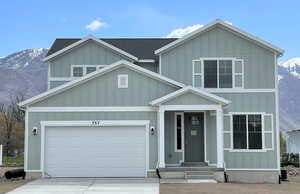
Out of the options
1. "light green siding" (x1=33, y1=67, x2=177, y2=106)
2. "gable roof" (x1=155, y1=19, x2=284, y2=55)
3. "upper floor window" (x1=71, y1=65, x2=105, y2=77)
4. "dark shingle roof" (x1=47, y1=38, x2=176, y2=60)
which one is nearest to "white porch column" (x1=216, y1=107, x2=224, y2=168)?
"light green siding" (x1=33, y1=67, x2=177, y2=106)

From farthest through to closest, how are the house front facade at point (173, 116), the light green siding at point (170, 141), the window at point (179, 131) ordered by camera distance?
1. the window at point (179, 131)
2. the light green siding at point (170, 141)
3. the house front facade at point (173, 116)

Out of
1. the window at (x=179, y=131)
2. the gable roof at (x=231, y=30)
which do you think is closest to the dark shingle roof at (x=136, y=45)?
the gable roof at (x=231, y=30)

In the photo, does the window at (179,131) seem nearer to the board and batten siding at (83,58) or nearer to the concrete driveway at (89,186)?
the concrete driveway at (89,186)

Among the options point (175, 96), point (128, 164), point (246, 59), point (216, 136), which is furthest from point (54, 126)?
point (246, 59)

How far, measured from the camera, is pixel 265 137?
76.5 feet

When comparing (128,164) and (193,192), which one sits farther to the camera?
(128,164)

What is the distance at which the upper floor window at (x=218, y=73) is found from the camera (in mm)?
23594

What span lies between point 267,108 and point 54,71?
1083cm

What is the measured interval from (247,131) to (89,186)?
8.36 meters

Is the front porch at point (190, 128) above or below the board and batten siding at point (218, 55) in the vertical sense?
below

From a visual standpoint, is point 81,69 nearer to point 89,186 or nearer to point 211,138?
point 211,138

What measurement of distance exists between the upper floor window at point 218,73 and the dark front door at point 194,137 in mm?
1533

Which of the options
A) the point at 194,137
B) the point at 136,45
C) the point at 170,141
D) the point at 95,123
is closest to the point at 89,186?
the point at 95,123

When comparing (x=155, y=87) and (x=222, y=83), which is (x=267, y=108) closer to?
(x=222, y=83)
